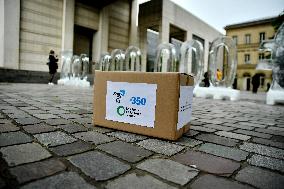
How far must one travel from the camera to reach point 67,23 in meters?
16.2

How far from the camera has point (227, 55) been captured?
24.6 ft

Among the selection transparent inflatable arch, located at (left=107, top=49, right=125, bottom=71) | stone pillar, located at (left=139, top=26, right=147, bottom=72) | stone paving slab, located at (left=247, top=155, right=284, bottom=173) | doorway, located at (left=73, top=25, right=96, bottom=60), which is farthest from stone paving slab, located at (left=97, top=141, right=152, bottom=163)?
stone pillar, located at (left=139, top=26, right=147, bottom=72)

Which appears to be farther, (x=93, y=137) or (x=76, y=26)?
(x=76, y=26)

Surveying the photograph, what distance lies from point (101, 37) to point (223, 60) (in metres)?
13.2

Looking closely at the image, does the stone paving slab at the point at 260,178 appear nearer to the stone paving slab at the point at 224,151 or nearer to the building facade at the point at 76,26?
the stone paving slab at the point at 224,151

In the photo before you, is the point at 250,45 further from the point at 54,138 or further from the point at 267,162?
the point at 54,138

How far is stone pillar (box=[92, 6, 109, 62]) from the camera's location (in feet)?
60.6

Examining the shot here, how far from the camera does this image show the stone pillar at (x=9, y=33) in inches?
517

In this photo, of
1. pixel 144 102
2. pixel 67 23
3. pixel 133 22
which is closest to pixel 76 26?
pixel 67 23

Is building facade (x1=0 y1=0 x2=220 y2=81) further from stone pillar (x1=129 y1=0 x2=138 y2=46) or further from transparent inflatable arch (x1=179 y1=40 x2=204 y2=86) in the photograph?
transparent inflatable arch (x1=179 y1=40 x2=204 y2=86)

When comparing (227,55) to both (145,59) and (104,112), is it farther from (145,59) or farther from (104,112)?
(145,59)

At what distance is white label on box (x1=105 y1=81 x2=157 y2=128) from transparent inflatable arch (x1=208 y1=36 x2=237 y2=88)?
619 centimetres

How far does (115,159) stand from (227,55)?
712 cm

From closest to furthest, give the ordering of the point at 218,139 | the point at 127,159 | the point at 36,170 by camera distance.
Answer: the point at 36,170 → the point at 127,159 → the point at 218,139
